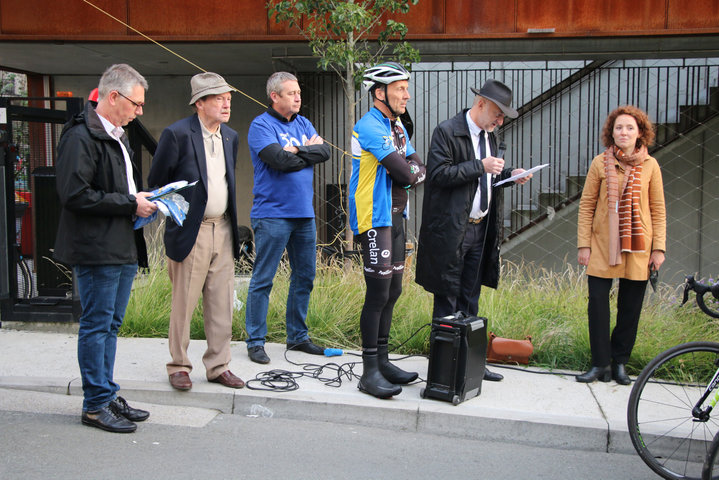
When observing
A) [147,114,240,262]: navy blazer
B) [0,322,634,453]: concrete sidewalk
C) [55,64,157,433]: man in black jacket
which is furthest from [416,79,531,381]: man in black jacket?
[55,64,157,433]: man in black jacket

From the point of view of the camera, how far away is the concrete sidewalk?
177 inches

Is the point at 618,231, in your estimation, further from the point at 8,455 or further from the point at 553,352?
the point at 8,455

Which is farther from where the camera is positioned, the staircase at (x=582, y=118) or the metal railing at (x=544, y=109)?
the metal railing at (x=544, y=109)

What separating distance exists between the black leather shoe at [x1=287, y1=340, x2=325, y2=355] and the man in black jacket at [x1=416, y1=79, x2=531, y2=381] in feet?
4.05

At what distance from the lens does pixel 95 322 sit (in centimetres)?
421

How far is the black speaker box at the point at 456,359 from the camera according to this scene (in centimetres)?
466

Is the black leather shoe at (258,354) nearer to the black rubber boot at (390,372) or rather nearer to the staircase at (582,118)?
the black rubber boot at (390,372)

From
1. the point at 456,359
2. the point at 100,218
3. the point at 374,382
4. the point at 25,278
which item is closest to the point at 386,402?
the point at 374,382

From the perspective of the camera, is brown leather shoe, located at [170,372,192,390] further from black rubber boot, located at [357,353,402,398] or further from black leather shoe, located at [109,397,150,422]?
black rubber boot, located at [357,353,402,398]

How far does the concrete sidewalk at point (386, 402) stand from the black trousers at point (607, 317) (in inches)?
9.4

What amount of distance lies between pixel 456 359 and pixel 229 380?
162cm

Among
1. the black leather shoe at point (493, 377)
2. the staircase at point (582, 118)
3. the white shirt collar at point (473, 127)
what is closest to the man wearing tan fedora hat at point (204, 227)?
the white shirt collar at point (473, 127)

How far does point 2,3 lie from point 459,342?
951 centimetres

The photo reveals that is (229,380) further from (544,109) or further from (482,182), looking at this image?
(544,109)
